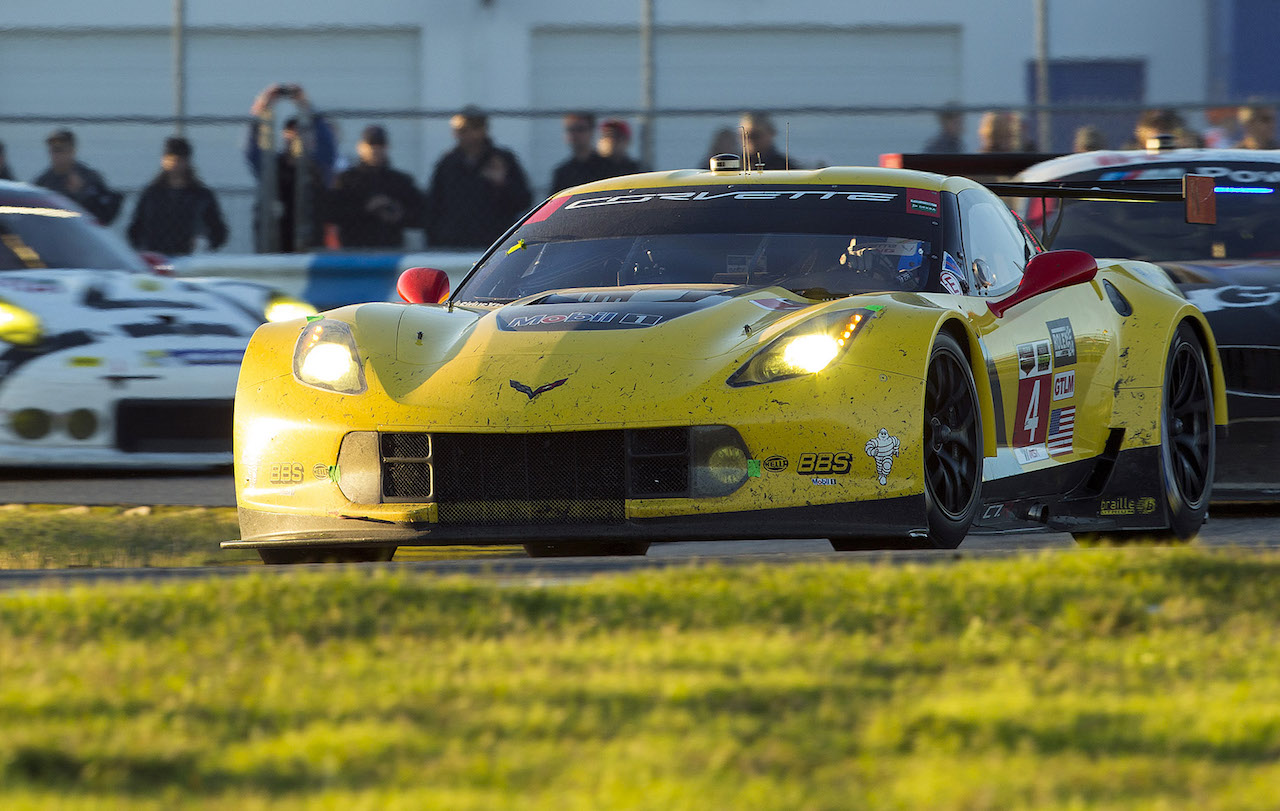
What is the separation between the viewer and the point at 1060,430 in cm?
637

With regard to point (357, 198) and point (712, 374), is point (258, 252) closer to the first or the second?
point (357, 198)

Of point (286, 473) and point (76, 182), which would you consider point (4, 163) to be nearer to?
point (76, 182)

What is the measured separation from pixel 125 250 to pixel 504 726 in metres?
7.08

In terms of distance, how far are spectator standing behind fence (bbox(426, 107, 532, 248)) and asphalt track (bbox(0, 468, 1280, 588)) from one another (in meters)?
2.86

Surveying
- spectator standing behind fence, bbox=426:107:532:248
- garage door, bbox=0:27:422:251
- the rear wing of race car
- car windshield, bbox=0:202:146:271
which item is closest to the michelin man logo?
the rear wing of race car

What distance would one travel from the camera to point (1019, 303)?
20.7 feet

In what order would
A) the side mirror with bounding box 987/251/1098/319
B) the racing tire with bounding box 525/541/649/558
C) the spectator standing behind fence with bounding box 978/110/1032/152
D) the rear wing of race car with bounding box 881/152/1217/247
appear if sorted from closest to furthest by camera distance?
the racing tire with bounding box 525/541/649/558, the side mirror with bounding box 987/251/1098/319, the rear wing of race car with bounding box 881/152/1217/247, the spectator standing behind fence with bounding box 978/110/1032/152

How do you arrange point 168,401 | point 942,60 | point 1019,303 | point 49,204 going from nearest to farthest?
point 1019,303 < point 168,401 < point 49,204 < point 942,60

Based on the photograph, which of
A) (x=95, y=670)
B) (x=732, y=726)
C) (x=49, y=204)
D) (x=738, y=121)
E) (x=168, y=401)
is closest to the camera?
(x=732, y=726)

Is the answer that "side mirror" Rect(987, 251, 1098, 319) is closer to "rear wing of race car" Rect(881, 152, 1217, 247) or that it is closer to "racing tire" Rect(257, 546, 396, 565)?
"rear wing of race car" Rect(881, 152, 1217, 247)

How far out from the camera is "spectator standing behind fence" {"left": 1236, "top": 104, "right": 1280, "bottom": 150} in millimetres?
12297

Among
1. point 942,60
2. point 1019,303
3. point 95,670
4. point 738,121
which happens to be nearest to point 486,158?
point 738,121

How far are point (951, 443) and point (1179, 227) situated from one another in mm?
2984

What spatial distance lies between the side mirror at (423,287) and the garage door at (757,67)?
49.1 feet
